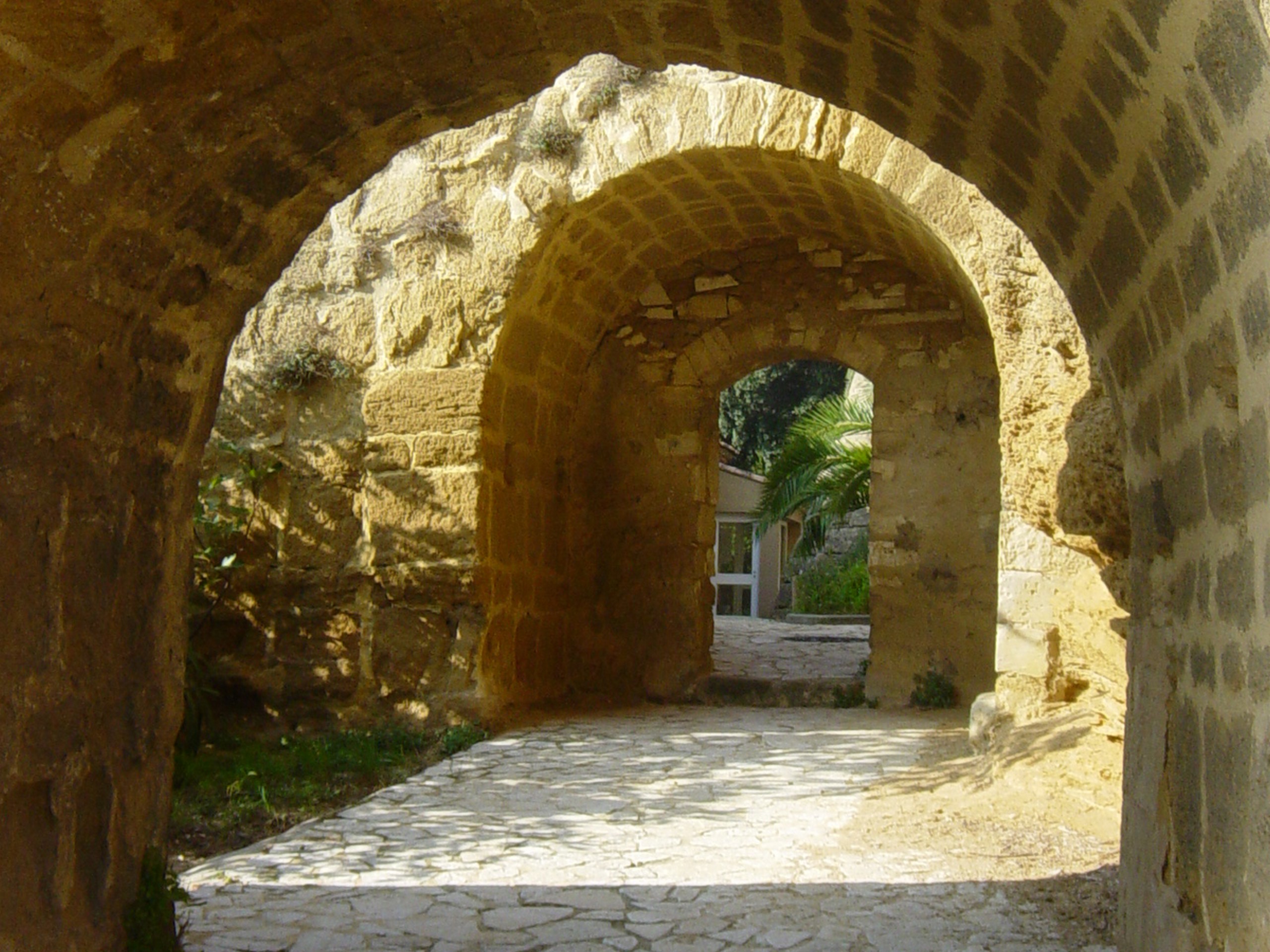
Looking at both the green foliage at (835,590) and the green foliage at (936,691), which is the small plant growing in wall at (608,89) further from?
the green foliage at (835,590)

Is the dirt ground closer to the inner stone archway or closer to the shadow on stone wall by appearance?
the shadow on stone wall

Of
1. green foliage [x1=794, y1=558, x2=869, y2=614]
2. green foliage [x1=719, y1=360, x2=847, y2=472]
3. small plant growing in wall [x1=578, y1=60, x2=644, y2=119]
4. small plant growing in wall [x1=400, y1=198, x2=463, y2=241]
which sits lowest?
green foliage [x1=794, y1=558, x2=869, y2=614]

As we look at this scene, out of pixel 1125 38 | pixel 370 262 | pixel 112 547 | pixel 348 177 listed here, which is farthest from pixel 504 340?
pixel 1125 38

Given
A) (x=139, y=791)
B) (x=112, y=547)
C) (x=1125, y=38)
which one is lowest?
(x=139, y=791)

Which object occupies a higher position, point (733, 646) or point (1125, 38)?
point (1125, 38)

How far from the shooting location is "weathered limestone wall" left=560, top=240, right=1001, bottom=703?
7.49 metres

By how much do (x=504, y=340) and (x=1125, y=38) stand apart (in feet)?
16.4

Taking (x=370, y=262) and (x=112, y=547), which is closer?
(x=112, y=547)

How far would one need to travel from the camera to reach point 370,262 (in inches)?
263

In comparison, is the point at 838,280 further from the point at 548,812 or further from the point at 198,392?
the point at 198,392

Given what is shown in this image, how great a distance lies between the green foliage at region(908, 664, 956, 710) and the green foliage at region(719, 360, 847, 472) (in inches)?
655

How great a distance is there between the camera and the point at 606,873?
3.84 metres

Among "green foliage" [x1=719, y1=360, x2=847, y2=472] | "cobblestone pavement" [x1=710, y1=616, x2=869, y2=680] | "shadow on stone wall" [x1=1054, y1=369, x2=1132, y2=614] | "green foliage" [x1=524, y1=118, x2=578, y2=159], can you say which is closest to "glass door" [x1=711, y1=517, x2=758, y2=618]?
"cobblestone pavement" [x1=710, y1=616, x2=869, y2=680]

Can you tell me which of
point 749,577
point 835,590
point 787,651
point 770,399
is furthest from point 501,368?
point 770,399
